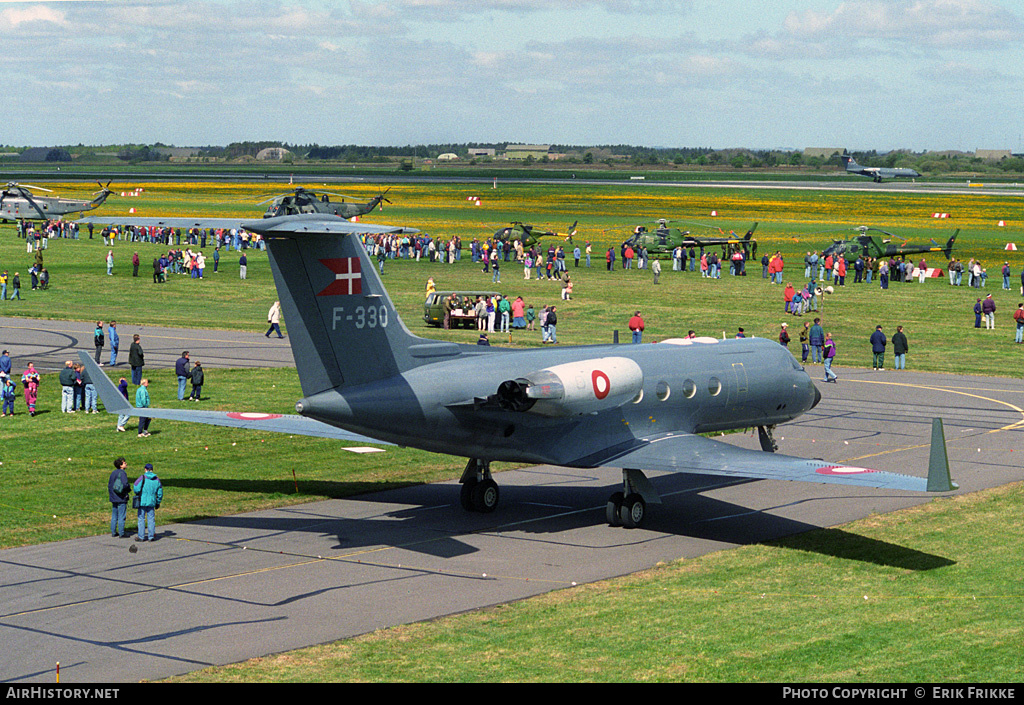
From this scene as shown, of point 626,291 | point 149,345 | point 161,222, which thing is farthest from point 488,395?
point 626,291

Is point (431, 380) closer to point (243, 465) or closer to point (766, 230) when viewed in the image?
point (243, 465)

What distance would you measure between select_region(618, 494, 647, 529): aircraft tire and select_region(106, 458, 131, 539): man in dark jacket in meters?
11.0

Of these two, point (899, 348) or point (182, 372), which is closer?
point (182, 372)

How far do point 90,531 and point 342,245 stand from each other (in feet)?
29.4

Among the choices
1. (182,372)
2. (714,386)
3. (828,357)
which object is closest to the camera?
(714,386)

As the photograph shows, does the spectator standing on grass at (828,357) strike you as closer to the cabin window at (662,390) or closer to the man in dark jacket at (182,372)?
the cabin window at (662,390)

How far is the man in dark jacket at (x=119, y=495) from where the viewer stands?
2619 cm

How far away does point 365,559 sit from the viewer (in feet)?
82.0

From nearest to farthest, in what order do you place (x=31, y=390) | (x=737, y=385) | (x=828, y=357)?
1. (x=737, y=385)
2. (x=31, y=390)
3. (x=828, y=357)

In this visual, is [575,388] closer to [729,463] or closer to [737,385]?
[729,463]

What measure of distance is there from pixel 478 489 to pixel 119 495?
8163 millimetres

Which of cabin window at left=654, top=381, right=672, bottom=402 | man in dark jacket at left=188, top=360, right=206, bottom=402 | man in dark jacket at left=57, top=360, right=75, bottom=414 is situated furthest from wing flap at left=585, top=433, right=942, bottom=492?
man in dark jacket at left=57, top=360, right=75, bottom=414

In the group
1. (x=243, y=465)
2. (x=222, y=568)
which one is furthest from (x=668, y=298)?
(x=222, y=568)

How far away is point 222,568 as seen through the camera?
24.3 metres
